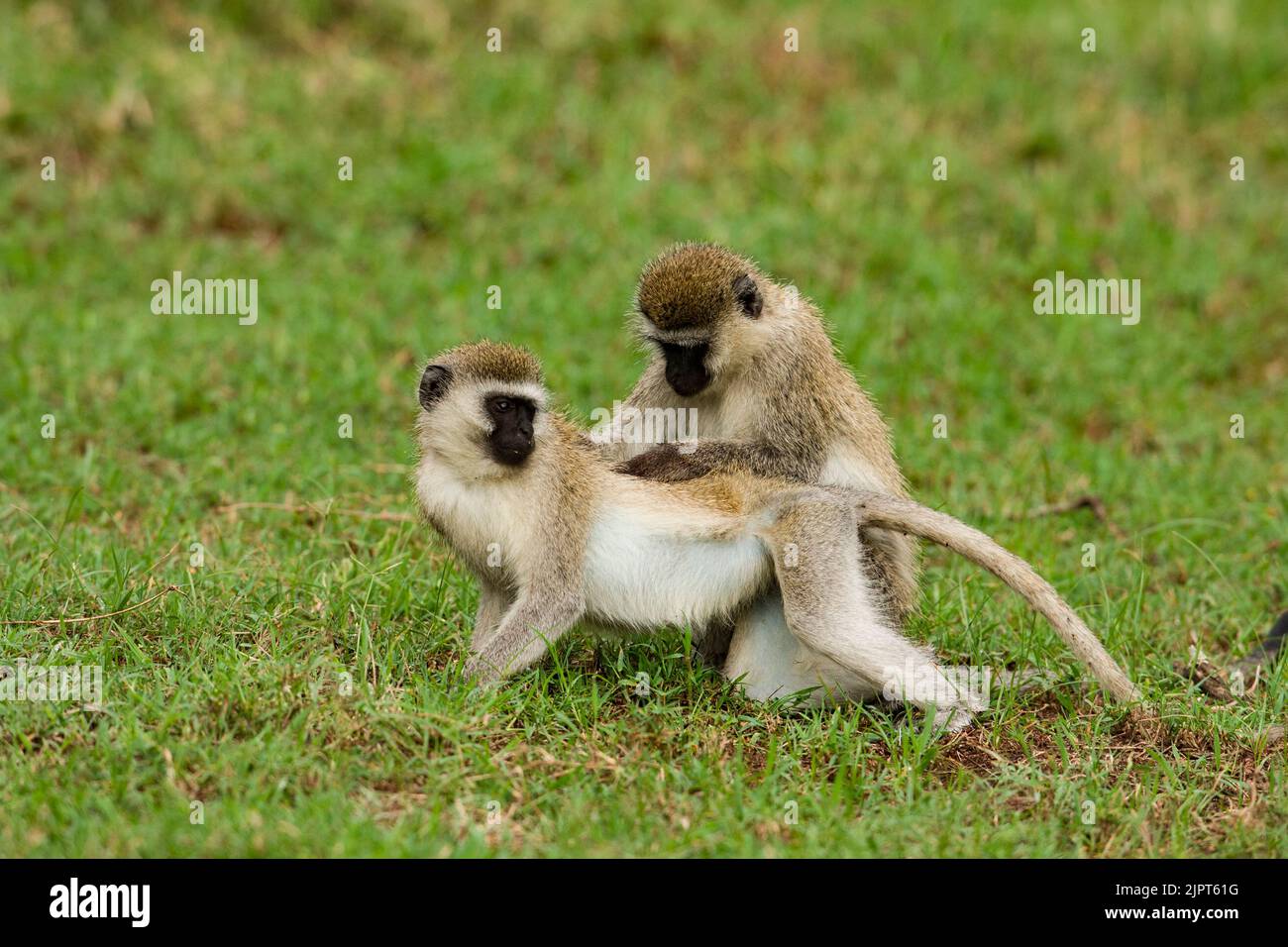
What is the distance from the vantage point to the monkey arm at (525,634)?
5598mm

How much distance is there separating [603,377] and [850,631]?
4.14 metres

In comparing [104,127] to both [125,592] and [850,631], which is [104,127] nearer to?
[125,592]

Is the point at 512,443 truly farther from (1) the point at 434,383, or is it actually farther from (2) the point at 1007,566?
(2) the point at 1007,566

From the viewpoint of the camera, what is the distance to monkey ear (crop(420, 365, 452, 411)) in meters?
5.89

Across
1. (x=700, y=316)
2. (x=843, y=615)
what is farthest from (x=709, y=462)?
(x=843, y=615)

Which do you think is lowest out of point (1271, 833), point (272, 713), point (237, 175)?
point (1271, 833)

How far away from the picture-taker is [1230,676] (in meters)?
6.36

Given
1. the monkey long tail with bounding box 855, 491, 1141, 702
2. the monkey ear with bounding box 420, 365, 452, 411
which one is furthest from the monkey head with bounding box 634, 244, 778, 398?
the monkey ear with bounding box 420, 365, 452, 411

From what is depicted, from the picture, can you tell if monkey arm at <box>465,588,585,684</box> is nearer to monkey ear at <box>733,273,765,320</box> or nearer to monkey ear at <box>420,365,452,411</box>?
monkey ear at <box>420,365,452,411</box>

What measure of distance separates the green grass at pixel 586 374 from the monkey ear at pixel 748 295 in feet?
3.48

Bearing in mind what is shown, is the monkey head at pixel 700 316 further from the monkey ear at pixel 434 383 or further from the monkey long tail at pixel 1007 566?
the monkey ear at pixel 434 383

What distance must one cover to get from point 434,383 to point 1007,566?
7.23 feet

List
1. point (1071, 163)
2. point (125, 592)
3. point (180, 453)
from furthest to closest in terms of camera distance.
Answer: point (1071, 163) < point (180, 453) < point (125, 592)
